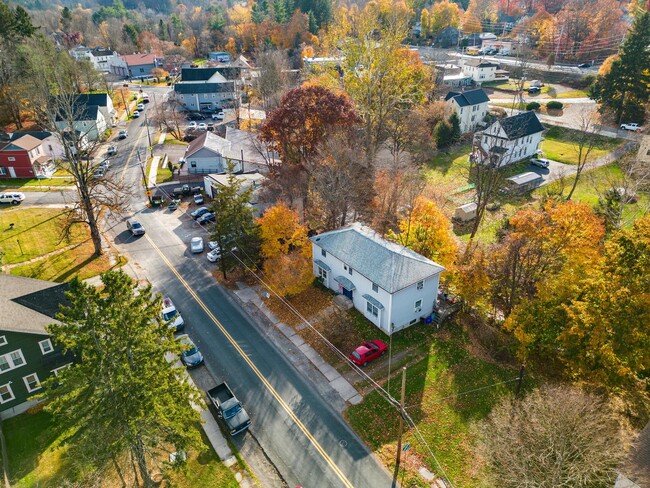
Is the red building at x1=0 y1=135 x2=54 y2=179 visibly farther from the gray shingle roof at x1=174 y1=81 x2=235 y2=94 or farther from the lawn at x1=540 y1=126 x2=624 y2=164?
the lawn at x1=540 y1=126 x2=624 y2=164

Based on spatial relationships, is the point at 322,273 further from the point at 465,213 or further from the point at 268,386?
the point at 465,213

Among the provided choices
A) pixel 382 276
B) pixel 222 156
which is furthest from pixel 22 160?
pixel 382 276

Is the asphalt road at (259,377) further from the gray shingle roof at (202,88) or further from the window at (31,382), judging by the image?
the gray shingle roof at (202,88)

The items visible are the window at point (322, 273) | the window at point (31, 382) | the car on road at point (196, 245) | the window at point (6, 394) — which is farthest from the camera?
the car on road at point (196, 245)

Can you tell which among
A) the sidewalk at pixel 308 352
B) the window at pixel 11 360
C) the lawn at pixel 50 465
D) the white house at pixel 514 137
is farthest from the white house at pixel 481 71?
the window at pixel 11 360

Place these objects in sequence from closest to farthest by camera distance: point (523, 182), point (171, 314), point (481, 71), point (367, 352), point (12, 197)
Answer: point (367, 352) < point (171, 314) < point (12, 197) < point (523, 182) < point (481, 71)
